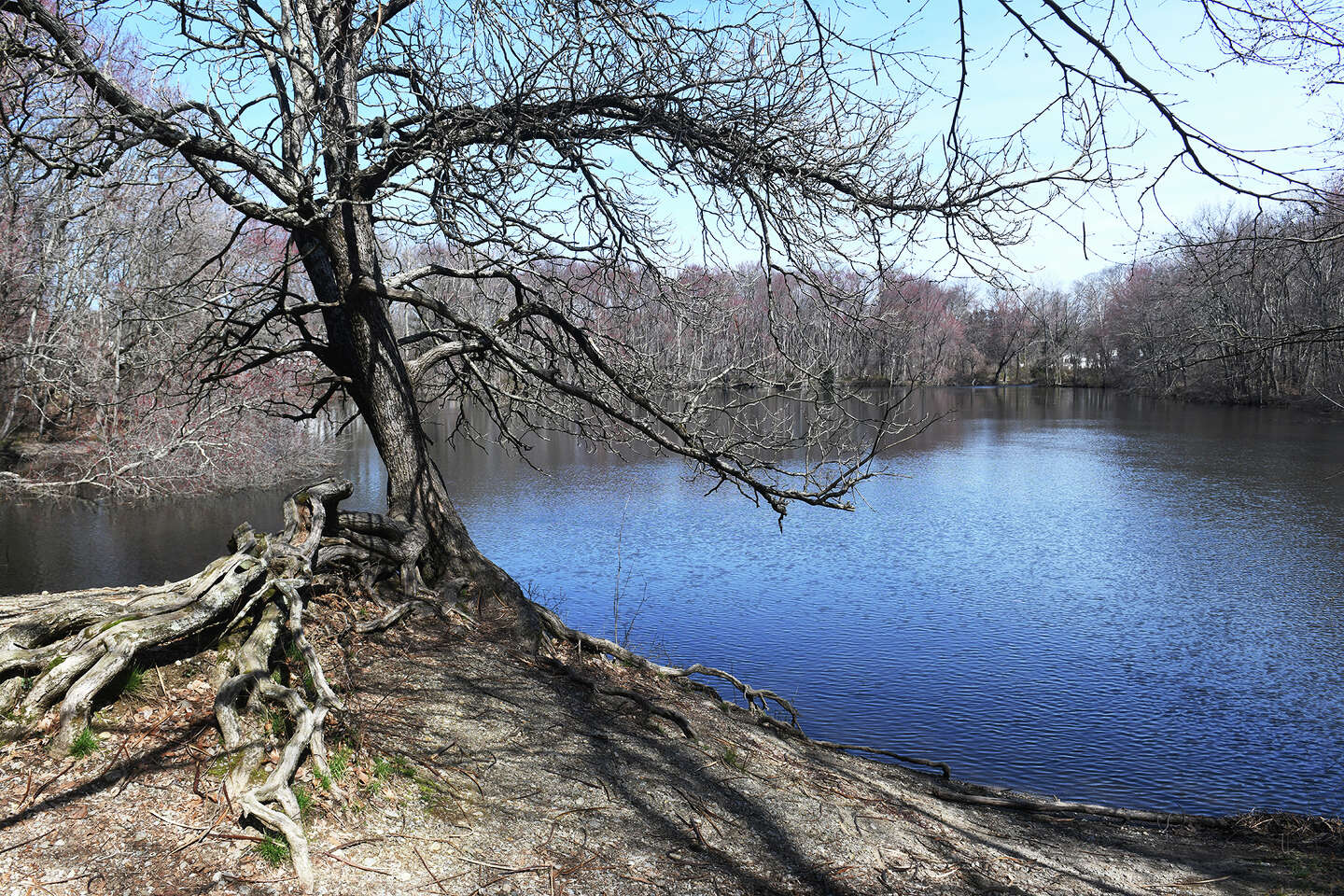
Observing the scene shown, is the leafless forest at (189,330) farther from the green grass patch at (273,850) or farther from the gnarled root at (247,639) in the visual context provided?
the green grass patch at (273,850)

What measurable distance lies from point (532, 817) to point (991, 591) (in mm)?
11312

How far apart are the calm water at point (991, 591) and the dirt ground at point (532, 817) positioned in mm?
2211

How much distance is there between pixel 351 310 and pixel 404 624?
2487 millimetres

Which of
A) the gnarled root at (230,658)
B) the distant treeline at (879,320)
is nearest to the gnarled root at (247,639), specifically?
the gnarled root at (230,658)

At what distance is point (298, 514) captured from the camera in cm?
639

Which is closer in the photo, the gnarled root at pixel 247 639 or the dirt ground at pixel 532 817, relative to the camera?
the dirt ground at pixel 532 817

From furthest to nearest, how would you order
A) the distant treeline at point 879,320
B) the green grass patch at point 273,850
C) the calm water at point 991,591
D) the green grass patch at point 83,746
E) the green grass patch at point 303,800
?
1. the calm water at point 991,591
2. the distant treeline at point 879,320
3. the green grass patch at point 83,746
4. the green grass patch at point 303,800
5. the green grass patch at point 273,850

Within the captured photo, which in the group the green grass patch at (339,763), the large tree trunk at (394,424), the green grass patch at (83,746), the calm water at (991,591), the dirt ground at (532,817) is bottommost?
the calm water at (991,591)

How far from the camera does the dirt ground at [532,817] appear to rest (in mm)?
3432

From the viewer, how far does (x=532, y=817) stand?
4.20m

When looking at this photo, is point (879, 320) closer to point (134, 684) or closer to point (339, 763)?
point (339, 763)

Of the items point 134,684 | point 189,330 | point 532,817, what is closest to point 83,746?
point 134,684

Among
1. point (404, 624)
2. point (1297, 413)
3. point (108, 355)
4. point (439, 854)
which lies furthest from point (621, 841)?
point (1297, 413)

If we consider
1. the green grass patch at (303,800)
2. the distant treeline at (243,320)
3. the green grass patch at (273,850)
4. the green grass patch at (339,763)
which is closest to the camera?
the green grass patch at (273,850)
